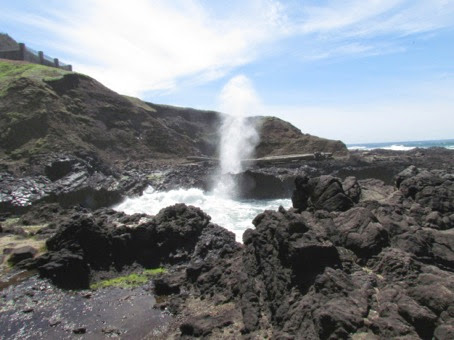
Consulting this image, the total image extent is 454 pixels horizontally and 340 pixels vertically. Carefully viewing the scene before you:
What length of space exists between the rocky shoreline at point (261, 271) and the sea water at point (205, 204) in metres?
7.57

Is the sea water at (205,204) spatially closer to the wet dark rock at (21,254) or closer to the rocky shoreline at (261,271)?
the rocky shoreline at (261,271)

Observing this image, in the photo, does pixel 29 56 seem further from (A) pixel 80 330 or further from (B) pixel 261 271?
(B) pixel 261 271

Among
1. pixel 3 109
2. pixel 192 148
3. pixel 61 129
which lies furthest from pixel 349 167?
pixel 3 109

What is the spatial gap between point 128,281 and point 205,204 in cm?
1627

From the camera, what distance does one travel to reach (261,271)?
11.0m

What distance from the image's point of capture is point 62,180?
29.6 metres

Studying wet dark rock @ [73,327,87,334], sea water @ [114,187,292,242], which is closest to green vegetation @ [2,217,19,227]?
sea water @ [114,187,292,242]

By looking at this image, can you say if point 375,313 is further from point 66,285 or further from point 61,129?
point 61,129

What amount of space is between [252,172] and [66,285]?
79.3 feet

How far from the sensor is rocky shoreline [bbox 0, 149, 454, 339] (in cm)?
743

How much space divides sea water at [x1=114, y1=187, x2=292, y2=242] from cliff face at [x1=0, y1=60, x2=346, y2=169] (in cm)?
1030

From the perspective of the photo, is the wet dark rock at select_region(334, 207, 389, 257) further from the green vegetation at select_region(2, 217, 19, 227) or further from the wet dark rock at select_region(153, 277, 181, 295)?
the green vegetation at select_region(2, 217, 19, 227)

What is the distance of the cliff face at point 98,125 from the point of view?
119 feet

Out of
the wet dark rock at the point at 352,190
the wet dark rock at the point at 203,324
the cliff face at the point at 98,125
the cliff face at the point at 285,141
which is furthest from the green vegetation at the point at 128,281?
the cliff face at the point at 285,141
